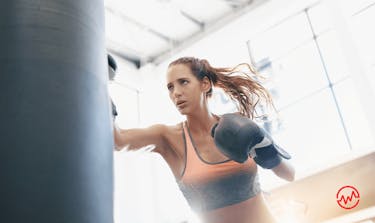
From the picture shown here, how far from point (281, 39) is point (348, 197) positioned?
1867mm

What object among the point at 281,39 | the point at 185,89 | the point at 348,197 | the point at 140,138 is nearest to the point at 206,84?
the point at 185,89

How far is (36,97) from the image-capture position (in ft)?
3.07

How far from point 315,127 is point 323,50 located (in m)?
0.67

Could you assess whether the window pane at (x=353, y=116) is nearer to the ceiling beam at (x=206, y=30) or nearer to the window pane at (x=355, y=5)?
the window pane at (x=355, y=5)

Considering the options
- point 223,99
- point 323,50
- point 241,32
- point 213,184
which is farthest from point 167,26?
point 213,184

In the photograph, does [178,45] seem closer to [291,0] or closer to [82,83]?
[291,0]

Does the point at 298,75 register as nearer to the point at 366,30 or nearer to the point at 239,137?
the point at 366,30

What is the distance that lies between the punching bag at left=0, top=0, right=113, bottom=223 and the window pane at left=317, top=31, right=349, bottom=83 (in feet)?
9.31

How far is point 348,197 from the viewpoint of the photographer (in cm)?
249

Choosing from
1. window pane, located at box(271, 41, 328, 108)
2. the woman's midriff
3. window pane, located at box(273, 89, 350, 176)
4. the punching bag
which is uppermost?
window pane, located at box(271, 41, 328, 108)

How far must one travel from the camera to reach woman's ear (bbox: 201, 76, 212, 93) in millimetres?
2301

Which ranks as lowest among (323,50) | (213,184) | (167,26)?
(213,184)

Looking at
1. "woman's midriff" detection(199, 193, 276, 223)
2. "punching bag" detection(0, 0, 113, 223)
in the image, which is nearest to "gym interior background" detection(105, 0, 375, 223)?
"woman's midriff" detection(199, 193, 276, 223)

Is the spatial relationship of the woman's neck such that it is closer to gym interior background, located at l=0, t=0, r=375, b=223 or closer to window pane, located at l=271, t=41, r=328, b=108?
gym interior background, located at l=0, t=0, r=375, b=223
